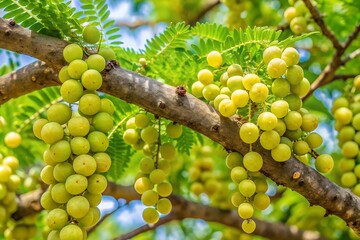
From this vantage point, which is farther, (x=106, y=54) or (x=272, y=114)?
(x=106, y=54)

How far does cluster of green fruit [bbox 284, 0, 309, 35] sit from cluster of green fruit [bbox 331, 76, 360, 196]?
0.26m

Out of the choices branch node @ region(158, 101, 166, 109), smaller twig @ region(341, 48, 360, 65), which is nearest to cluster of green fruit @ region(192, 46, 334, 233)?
branch node @ region(158, 101, 166, 109)

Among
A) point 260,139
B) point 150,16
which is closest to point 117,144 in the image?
point 260,139

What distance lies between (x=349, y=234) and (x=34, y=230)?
4.17ft

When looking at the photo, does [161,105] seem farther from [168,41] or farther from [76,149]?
[168,41]

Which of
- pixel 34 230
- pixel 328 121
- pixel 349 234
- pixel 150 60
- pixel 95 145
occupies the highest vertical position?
pixel 95 145

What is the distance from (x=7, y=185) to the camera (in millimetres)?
1708

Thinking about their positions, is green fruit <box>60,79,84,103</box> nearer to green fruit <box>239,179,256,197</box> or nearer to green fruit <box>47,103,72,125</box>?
green fruit <box>47,103,72,125</box>

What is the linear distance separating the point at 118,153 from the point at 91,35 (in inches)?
16.2

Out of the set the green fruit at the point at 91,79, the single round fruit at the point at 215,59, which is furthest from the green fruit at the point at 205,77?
the green fruit at the point at 91,79

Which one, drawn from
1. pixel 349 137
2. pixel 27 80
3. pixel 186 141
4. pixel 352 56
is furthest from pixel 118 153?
pixel 352 56

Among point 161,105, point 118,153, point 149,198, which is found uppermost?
point 161,105

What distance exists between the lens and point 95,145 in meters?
1.05

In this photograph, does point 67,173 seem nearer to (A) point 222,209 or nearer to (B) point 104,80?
(B) point 104,80
